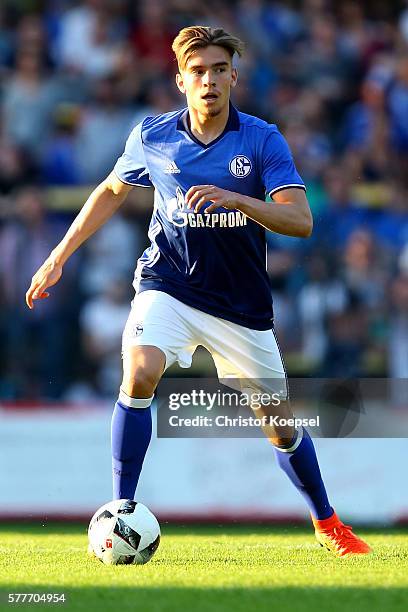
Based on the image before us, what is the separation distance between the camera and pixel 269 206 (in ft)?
16.7

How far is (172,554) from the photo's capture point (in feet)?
18.4

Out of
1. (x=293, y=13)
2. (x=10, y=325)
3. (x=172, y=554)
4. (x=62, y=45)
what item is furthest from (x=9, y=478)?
(x=293, y=13)

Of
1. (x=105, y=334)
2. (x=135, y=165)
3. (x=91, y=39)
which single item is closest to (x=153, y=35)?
(x=91, y=39)

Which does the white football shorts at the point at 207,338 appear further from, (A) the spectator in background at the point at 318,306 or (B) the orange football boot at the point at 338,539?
(A) the spectator in background at the point at 318,306

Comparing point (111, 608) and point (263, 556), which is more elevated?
point (111, 608)

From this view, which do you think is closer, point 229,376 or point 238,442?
point 229,376

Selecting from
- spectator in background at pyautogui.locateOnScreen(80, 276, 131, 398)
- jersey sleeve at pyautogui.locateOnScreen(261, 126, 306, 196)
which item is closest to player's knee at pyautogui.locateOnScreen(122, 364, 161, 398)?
jersey sleeve at pyautogui.locateOnScreen(261, 126, 306, 196)

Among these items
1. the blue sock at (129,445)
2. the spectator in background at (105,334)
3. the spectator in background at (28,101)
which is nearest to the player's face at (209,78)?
the blue sock at (129,445)

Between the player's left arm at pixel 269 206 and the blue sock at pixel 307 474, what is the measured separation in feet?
3.75

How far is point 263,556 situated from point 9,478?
3.15 metres

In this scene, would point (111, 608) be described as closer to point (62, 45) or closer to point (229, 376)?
point (229, 376)

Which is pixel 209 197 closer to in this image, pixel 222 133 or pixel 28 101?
pixel 222 133

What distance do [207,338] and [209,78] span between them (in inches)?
49.2

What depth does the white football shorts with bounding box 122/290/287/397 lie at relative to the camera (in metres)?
5.48
